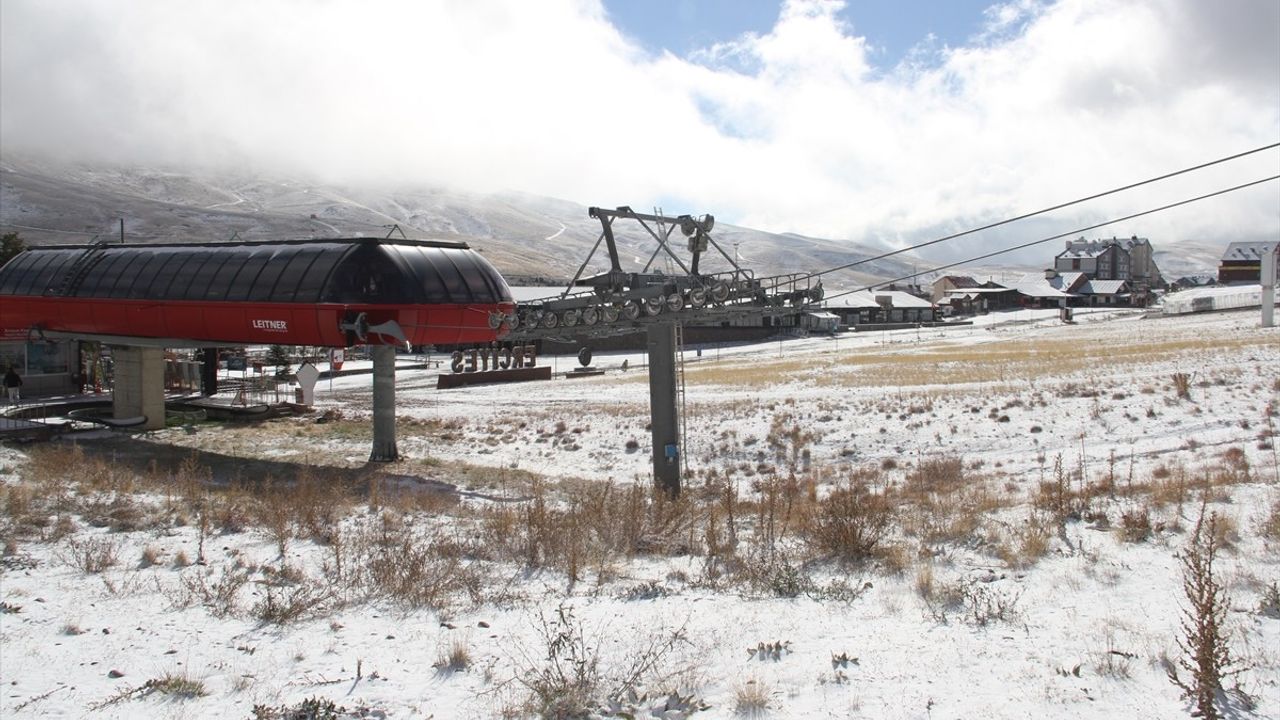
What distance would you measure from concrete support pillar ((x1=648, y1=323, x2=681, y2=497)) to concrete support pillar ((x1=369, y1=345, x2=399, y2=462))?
9.39 meters

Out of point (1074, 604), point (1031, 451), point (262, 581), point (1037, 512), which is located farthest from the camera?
point (1031, 451)

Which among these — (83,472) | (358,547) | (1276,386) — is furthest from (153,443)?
(1276,386)

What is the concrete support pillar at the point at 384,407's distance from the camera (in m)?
25.8

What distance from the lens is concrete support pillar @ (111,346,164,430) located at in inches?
1232

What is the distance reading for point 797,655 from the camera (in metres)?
7.73

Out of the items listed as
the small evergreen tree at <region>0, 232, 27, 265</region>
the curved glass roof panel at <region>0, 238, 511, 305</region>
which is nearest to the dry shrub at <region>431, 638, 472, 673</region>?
the curved glass roof panel at <region>0, 238, 511, 305</region>

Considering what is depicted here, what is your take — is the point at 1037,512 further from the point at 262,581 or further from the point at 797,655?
the point at 262,581

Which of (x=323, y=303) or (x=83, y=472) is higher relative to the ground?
(x=323, y=303)

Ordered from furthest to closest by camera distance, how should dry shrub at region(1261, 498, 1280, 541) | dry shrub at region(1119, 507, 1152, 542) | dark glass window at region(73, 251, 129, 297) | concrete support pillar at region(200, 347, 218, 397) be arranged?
concrete support pillar at region(200, 347, 218, 397) → dark glass window at region(73, 251, 129, 297) → dry shrub at region(1119, 507, 1152, 542) → dry shrub at region(1261, 498, 1280, 541)

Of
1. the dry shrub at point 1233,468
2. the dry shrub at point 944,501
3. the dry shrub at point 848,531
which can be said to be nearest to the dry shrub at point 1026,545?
the dry shrub at point 944,501

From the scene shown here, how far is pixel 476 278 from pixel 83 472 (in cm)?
1286

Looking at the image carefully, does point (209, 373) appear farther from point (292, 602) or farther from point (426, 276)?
point (292, 602)

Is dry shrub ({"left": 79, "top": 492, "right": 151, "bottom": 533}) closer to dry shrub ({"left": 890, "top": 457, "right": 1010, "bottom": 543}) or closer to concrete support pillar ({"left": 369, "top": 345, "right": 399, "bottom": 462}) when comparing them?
concrete support pillar ({"left": 369, "top": 345, "right": 399, "bottom": 462})

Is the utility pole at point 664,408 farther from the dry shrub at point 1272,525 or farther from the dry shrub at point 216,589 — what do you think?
the dry shrub at point 1272,525
